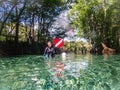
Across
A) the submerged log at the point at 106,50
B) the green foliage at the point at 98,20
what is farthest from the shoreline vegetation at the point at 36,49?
the green foliage at the point at 98,20

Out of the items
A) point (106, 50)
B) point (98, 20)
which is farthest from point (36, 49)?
point (98, 20)

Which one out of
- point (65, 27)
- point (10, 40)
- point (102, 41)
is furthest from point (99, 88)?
point (65, 27)

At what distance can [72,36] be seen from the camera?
5966cm

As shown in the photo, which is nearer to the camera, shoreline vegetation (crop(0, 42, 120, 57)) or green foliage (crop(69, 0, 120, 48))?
shoreline vegetation (crop(0, 42, 120, 57))

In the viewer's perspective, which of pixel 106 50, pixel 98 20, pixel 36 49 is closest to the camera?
pixel 106 50

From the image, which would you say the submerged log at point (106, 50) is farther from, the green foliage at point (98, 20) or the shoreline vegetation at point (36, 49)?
the green foliage at point (98, 20)

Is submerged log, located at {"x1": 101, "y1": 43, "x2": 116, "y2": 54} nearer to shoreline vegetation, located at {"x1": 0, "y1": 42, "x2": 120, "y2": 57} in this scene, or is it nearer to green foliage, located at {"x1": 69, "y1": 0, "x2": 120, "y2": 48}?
shoreline vegetation, located at {"x1": 0, "y1": 42, "x2": 120, "y2": 57}

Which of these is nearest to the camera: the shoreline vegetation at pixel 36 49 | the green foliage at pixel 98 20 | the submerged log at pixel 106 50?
the shoreline vegetation at pixel 36 49

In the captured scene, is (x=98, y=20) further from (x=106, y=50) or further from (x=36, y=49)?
(x=36, y=49)

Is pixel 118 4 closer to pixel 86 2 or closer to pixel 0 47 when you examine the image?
pixel 86 2

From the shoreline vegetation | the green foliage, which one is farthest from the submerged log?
the green foliage

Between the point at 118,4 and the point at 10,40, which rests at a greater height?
the point at 118,4

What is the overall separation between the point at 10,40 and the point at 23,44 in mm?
3288

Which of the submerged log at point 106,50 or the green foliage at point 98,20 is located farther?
the green foliage at point 98,20
